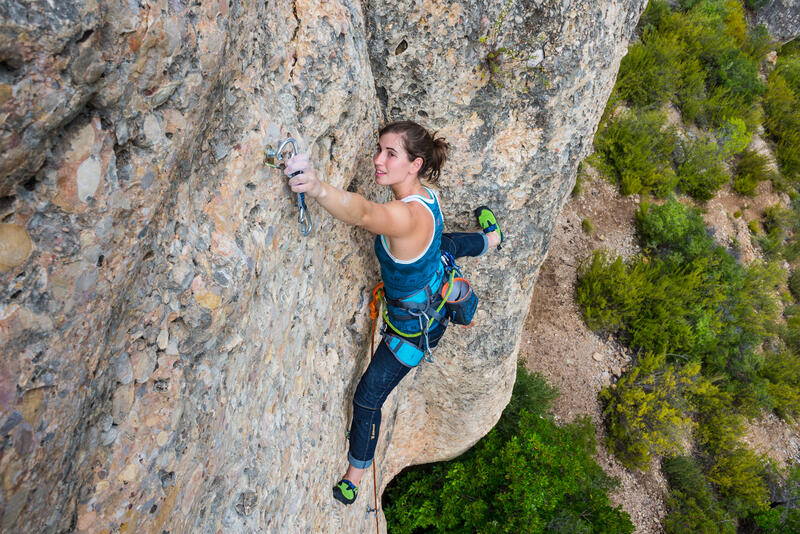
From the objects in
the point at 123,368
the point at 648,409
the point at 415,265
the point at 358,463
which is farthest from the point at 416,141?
the point at 648,409

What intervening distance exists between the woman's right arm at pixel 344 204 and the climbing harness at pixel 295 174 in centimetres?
5

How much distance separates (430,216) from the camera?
242 centimetres

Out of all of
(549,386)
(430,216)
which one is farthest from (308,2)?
(549,386)

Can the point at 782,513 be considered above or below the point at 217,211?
below

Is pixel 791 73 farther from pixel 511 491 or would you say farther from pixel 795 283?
pixel 511 491

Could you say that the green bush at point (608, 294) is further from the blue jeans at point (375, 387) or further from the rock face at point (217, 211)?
the blue jeans at point (375, 387)

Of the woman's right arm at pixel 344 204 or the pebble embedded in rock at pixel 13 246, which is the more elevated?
the pebble embedded in rock at pixel 13 246

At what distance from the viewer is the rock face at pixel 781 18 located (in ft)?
35.3

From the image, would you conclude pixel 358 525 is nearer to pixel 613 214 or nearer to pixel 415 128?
pixel 415 128

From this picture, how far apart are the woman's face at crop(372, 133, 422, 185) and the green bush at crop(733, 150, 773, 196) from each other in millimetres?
9715

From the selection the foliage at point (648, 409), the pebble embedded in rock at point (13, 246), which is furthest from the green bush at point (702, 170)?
the pebble embedded in rock at point (13, 246)

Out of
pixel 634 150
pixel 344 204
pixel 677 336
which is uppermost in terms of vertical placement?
pixel 344 204

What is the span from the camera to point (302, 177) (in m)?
1.83

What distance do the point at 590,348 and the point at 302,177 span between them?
6661mm
